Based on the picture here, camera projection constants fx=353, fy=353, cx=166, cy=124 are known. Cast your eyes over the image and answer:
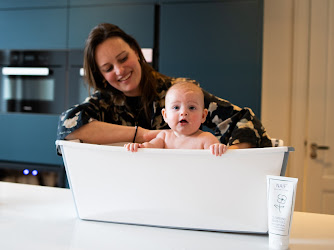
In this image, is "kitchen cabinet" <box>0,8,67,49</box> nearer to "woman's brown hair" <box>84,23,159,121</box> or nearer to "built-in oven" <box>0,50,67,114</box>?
"built-in oven" <box>0,50,67,114</box>

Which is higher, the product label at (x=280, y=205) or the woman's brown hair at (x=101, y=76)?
the woman's brown hair at (x=101, y=76)

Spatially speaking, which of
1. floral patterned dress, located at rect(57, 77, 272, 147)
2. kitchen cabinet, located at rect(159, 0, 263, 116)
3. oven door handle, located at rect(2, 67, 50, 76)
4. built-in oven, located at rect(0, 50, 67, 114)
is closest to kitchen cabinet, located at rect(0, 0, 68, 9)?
built-in oven, located at rect(0, 50, 67, 114)

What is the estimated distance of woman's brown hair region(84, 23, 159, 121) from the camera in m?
1.26

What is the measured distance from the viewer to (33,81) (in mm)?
2590

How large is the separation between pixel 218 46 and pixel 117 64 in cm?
115

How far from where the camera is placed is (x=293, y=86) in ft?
8.09

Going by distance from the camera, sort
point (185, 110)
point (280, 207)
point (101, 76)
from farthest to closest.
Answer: point (101, 76)
point (185, 110)
point (280, 207)

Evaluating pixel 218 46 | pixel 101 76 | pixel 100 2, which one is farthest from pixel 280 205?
pixel 100 2

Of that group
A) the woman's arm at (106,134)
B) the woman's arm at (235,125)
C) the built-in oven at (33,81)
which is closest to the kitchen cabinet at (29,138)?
the built-in oven at (33,81)

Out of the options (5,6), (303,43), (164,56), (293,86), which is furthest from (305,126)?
(5,6)

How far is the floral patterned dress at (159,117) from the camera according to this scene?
1.01 m

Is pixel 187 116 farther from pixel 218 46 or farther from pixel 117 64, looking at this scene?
pixel 218 46

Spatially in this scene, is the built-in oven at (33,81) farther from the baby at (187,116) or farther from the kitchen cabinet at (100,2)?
the baby at (187,116)

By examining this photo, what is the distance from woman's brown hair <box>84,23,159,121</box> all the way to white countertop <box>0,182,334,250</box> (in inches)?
21.2
